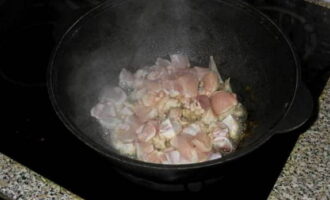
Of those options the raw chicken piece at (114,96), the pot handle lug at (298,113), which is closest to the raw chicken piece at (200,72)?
the raw chicken piece at (114,96)

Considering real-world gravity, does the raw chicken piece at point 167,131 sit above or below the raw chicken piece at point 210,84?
below

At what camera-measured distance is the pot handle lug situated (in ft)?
3.07

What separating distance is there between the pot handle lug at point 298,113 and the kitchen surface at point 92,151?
0.36 ft

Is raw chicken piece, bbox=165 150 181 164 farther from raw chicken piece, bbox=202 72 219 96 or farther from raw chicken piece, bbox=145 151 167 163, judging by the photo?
raw chicken piece, bbox=202 72 219 96

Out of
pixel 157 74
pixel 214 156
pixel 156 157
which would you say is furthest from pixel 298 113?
pixel 157 74

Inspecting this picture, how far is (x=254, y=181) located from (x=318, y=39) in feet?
1.76

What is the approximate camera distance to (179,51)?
1.45m

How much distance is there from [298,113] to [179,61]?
50 centimetres

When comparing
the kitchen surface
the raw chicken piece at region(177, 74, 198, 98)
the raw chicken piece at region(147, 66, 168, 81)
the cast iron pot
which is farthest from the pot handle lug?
the raw chicken piece at region(147, 66, 168, 81)

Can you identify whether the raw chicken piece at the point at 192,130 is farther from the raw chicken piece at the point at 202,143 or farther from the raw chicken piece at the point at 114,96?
the raw chicken piece at the point at 114,96

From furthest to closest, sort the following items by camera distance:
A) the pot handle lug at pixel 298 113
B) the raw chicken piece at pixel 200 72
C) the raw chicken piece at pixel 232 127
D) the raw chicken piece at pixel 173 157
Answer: the raw chicken piece at pixel 200 72, the raw chicken piece at pixel 232 127, the raw chicken piece at pixel 173 157, the pot handle lug at pixel 298 113

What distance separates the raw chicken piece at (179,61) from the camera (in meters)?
1.37

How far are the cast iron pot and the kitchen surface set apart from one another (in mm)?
70

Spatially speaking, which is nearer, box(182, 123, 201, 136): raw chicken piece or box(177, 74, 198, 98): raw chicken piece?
box(182, 123, 201, 136): raw chicken piece
